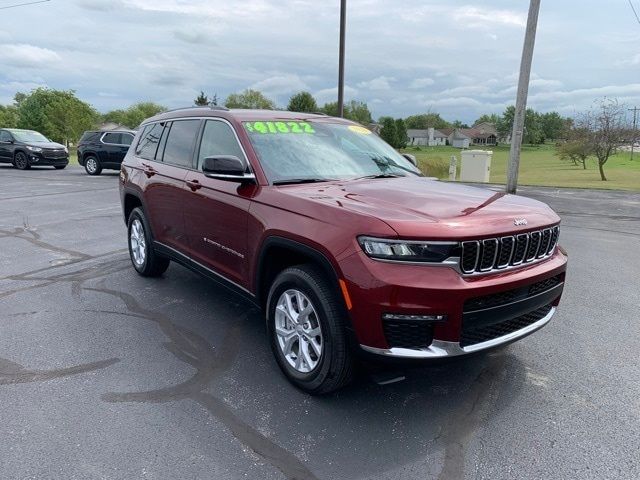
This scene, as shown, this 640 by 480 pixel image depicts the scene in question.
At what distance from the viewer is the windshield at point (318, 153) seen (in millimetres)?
3855

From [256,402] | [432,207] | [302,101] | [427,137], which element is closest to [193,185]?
[256,402]

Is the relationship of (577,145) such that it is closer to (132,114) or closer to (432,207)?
(432,207)

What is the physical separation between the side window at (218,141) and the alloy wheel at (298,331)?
4.18ft

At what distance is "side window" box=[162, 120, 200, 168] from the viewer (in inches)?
187

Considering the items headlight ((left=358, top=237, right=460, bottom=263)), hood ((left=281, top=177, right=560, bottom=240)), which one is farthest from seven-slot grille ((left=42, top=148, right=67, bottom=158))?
headlight ((left=358, top=237, right=460, bottom=263))

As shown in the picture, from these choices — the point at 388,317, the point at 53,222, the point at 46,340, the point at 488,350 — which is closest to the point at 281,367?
the point at 388,317

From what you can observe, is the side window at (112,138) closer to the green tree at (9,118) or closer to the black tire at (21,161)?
the black tire at (21,161)

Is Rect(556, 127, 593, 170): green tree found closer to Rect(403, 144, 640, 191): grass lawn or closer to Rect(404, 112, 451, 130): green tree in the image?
Rect(403, 144, 640, 191): grass lawn

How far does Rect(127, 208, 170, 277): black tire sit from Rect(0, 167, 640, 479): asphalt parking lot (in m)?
0.35

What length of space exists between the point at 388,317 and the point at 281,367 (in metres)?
1.10

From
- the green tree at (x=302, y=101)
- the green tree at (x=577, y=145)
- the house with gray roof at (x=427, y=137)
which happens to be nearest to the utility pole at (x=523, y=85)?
the green tree at (x=577, y=145)

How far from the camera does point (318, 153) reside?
4133mm

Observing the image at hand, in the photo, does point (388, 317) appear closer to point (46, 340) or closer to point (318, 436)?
point (318, 436)

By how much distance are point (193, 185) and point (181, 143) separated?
2.39 feet
